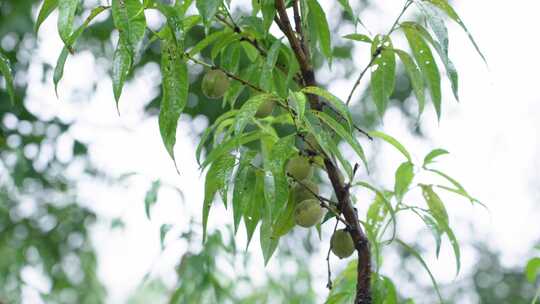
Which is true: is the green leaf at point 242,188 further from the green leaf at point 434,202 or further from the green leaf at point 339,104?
the green leaf at point 434,202

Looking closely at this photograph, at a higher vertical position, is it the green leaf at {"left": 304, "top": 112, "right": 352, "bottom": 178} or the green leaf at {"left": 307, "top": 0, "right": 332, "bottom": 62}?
the green leaf at {"left": 307, "top": 0, "right": 332, "bottom": 62}

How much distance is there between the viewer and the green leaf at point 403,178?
2.86 feet

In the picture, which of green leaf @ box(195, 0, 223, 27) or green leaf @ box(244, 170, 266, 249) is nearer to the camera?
green leaf @ box(195, 0, 223, 27)

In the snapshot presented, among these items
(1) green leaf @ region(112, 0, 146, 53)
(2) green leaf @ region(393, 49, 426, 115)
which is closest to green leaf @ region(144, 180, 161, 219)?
(2) green leaf @ region(393, 49, 426, 115)

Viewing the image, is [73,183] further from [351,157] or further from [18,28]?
[351,157]

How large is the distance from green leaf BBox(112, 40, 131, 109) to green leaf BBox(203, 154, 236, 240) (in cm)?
14

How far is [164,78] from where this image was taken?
684 millimetres

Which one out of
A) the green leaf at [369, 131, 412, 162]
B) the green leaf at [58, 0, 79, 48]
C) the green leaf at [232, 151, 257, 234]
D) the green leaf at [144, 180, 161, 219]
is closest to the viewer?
the green leaf at [58, 0, 79, 48]

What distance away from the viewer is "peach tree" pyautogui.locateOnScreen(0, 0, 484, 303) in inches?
26.4

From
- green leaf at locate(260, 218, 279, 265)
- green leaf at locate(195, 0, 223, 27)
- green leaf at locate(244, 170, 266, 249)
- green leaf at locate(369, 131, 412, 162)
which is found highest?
green leaf at locate(369, 131, 412, 162)

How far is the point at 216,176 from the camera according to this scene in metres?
0.75

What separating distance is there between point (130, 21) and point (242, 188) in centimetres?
20

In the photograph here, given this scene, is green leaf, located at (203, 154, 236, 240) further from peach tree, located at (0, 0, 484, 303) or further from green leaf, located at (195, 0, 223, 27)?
green leaf, located at (195, 0, 223, 27)

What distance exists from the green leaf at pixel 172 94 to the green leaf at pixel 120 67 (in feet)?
0.13
